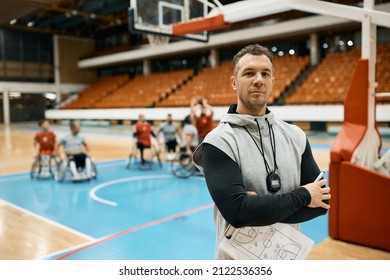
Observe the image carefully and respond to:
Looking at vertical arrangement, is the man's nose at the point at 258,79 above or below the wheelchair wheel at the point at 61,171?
above

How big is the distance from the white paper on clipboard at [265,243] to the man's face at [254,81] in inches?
20.9

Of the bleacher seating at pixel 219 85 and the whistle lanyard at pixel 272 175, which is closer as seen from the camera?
the whistle lanyard at pixel 272 175

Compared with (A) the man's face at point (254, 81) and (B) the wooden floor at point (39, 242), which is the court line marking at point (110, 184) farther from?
(A) the man's face at point (254, 81)

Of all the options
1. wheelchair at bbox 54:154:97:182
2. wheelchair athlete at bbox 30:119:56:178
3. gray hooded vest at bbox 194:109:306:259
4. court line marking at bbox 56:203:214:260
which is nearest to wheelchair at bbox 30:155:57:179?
wheelchair athlete at bbox 30:119:56:178

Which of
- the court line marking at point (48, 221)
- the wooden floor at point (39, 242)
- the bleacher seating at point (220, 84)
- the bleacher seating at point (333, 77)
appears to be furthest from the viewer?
the bleacher seating at point (220, 84)

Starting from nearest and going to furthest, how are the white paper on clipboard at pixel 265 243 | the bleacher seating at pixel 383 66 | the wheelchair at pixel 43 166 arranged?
1. the white paper on clipboard at pixel 265 243
2. the wheelchair at pixel 43 166
3. the bleacher seating at pixel 383 66

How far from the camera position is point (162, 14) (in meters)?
7.85

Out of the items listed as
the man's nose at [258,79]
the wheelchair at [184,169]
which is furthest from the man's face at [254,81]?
the wheelchair at [184,169]

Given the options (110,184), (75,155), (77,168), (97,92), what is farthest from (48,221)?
(97,92)

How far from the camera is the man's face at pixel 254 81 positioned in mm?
1529

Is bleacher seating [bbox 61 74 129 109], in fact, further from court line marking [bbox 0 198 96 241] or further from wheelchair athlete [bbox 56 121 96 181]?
court line marking [bbox 0 198 96 241]

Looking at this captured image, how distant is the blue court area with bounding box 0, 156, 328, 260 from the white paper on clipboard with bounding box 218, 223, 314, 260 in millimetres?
1794

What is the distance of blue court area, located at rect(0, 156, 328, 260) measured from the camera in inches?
142
